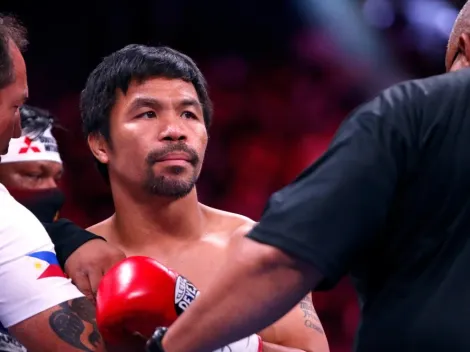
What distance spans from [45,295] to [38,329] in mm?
57

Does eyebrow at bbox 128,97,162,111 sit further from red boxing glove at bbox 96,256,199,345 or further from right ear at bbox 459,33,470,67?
right ear at bbox 459,33,470,67

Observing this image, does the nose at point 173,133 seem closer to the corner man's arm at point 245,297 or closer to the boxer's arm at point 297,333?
the boxer's arm at point 297,333

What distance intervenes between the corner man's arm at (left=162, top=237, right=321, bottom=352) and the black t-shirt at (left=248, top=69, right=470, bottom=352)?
19 mm

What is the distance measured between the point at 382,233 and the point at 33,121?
1.82 meters

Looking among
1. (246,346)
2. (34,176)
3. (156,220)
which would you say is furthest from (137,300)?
(34,176)

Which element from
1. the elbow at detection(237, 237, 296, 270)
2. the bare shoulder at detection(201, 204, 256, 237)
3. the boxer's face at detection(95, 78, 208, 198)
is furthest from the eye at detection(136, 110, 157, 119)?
the elbow at detection(237, 237, 296, 270)

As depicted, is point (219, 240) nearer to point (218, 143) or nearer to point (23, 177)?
point (23, 177)

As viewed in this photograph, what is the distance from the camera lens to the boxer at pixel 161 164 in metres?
1.75

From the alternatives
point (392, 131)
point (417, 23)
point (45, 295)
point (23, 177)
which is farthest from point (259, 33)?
point (392, 131)

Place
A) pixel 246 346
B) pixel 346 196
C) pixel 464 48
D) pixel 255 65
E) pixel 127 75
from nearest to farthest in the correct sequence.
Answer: pixel 346 196
pixel 464 48
pixel 246 346
pixel 127 75
pixel 255 65

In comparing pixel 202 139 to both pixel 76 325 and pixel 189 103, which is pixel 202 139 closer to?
pixel 189 103

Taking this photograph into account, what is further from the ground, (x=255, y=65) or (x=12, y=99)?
(x=12, y=99)

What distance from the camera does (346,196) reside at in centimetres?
90

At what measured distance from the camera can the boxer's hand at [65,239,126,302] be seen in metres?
1.60
